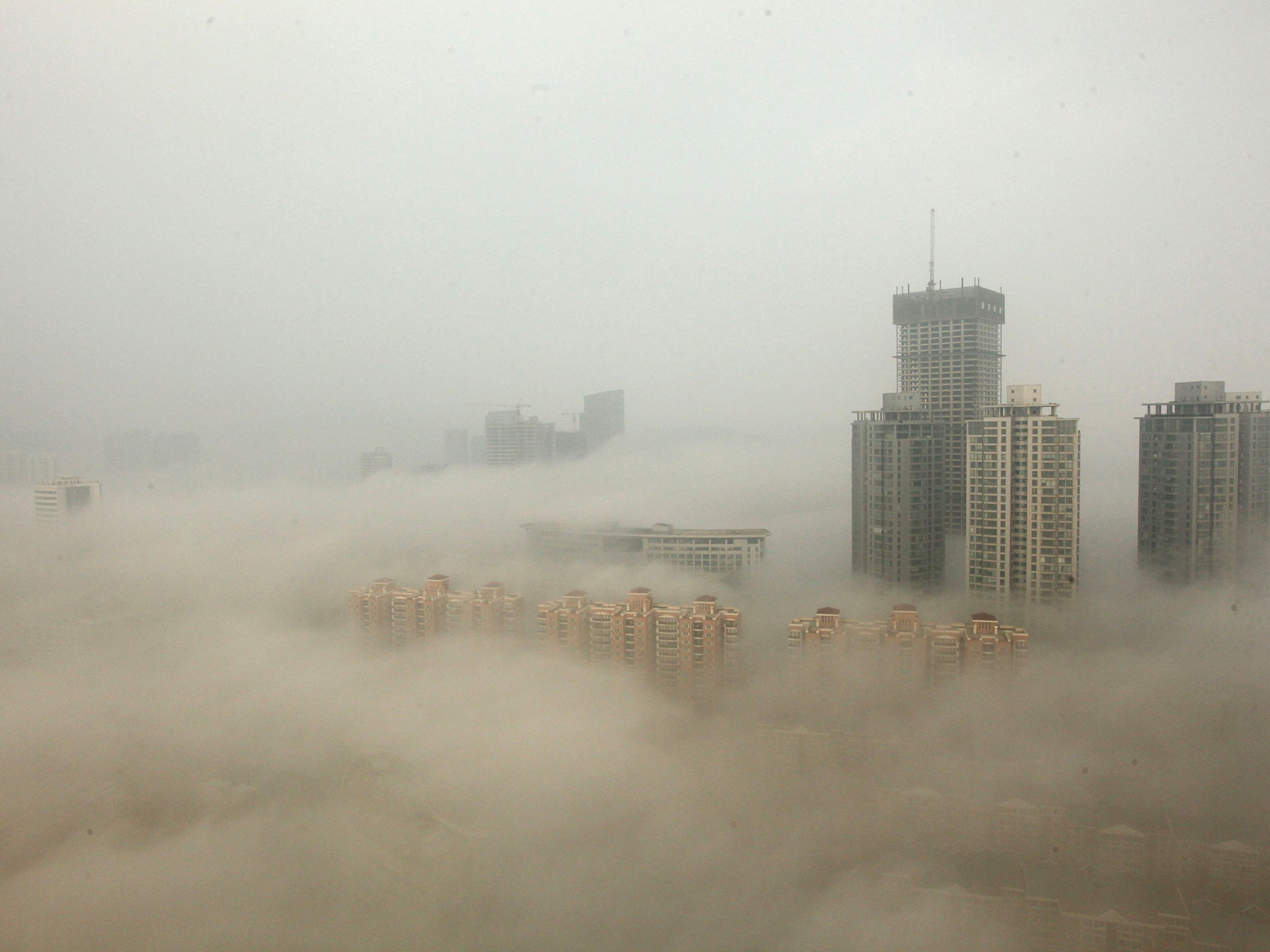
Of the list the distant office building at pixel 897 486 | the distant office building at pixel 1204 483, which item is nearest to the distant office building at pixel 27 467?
the distant office building at pixel 897 486

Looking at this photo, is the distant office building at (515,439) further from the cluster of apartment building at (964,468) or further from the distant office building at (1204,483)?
the distant office building at (1204,483)

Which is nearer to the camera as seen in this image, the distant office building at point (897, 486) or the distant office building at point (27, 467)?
the distant office building at point (27, 467)

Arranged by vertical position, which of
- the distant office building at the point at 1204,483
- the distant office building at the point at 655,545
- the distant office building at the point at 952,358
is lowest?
the distant office building at the point at 655,545

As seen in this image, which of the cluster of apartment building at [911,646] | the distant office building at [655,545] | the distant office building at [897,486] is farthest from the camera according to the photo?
the distant office building at [897,486]

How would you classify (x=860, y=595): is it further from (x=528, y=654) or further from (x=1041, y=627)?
(x=528, y=654)

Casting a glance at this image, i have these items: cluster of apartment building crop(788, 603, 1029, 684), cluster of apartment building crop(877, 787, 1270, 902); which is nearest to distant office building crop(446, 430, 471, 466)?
cluster of apartment building crop(788, 603, 1029, 684)

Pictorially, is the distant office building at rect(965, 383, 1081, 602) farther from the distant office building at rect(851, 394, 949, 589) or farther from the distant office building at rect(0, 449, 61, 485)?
the distant office building at rect(0, 449, 61, 485)
